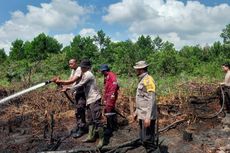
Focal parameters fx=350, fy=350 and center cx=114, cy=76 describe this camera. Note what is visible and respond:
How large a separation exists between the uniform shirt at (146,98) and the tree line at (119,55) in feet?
49.5

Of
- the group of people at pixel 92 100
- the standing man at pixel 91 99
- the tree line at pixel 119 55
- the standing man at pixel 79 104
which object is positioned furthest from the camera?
the tree line at pixel 119 55

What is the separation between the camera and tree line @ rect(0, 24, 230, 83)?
2652 centimetres

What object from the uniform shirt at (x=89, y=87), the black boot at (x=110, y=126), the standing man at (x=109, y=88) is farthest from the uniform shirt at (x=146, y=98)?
the black boot at (x=110, y=126)

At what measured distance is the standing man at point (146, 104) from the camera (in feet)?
19.1

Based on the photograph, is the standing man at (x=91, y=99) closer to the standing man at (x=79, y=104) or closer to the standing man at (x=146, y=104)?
the standing man at (x=79, y=104)

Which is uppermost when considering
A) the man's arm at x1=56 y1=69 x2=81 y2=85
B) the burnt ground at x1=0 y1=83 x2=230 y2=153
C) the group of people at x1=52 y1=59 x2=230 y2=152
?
the man's arm at x1=56 y1=69 x2=81 y2=85

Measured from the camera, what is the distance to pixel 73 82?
7.38 metres

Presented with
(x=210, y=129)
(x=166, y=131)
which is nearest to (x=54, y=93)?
(x=166, y=131)

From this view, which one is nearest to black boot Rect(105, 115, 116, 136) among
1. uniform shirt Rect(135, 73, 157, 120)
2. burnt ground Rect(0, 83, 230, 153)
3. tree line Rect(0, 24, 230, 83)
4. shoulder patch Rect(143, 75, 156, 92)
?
burnt ground Rect(0, 83, 230, 153)

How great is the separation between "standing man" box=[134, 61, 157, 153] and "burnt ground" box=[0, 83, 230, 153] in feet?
3.65

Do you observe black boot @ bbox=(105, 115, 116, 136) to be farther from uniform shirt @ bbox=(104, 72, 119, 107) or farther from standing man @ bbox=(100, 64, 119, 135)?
uniform shirt @ bbox=(104, 72, 119, 107)

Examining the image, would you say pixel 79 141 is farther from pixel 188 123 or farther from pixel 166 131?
pixel 188 123

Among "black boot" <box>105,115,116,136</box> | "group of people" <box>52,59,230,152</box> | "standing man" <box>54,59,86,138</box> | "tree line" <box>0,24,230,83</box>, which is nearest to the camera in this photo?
"group of people" <box>52,59,230,152</box>

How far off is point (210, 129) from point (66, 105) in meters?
4.36
